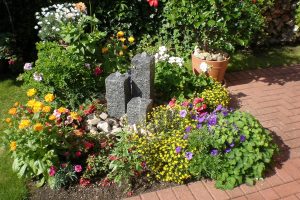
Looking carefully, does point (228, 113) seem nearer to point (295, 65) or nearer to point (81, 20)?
point (81, 20)

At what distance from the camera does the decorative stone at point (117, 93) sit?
4.29 metres

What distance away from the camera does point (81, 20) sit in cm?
496

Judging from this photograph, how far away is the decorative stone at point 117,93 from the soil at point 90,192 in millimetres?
1125

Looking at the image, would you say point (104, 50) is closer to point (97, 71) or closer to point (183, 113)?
point (97, 71)

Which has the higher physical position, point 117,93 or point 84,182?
point 117,93

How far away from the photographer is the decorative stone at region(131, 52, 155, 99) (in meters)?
4.34

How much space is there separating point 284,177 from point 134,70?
218 centimetres

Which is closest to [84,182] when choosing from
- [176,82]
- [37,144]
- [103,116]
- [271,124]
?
[37,144]

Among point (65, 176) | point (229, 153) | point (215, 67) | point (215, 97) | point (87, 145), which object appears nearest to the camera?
point (65, 176)

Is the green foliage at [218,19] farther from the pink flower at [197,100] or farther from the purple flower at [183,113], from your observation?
the purple flower at [183,113]

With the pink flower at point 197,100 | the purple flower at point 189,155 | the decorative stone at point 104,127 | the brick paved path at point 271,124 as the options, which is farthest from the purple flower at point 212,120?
the decorative stone at point 104,127

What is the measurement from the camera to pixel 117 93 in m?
4.36

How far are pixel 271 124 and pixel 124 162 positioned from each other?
86.6 inches

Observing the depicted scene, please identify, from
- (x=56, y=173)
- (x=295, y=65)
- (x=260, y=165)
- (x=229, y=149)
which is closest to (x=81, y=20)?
(x=56, y=173)
